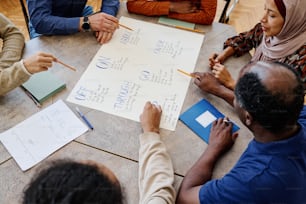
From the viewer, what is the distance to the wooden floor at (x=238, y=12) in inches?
106

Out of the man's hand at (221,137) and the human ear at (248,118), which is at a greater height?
the human ear at (248,118)

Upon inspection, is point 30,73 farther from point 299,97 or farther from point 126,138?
point 299,97

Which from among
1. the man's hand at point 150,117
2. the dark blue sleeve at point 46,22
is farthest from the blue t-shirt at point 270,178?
the dark blue sleeve at point 46,22

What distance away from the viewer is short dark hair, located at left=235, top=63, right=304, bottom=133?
2.50 feet

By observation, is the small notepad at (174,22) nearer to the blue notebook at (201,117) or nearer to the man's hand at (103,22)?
the man's hand at (103,22)

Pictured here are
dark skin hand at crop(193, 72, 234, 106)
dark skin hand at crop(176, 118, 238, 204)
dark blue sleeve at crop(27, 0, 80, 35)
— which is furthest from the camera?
dark blue sleeve at crop(27, 0, 80, 35)

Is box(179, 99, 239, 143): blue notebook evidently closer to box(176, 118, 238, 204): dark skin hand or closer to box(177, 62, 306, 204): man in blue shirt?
box(176, 118, 238, 204): dark skin hand

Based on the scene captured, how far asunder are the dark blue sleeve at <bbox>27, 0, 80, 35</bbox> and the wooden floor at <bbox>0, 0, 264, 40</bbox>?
135 cm

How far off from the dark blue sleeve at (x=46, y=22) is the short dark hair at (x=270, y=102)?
2.78ft

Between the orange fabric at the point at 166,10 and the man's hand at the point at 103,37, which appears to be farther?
the orange fabric at the point at 166,10

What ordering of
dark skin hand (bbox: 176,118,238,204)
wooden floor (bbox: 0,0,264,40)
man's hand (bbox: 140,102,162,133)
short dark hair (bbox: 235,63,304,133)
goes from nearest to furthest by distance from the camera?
short dark hair (bbox: 235,63,304,133)
dark skin hand (bbox: 176,118,238,204)
man's hand (bbox: 140,102,162,133)
wooden floor (bbox: 0,0,264,40)

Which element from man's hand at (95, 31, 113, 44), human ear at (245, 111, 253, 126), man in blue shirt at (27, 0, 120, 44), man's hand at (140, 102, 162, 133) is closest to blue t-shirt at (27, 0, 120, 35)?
man in blue shirt at (27, 0, 120, 44)

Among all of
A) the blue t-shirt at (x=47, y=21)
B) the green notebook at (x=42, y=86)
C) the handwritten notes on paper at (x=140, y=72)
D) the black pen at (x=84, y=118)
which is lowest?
the black pen at (x=84, y=118)

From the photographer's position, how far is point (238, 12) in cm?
296
